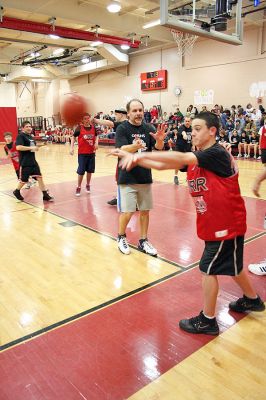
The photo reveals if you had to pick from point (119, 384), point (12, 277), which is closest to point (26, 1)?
point (12, 277)

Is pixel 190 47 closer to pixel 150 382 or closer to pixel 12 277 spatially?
pixel 12 277

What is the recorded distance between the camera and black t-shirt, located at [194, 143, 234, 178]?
2.40m

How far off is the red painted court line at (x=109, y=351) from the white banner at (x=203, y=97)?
1615 centimetres

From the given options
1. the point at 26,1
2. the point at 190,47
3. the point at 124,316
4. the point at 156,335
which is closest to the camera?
the point at 156,335

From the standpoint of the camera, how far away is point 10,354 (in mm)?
2551

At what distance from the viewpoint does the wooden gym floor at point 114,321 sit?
2248 millimetres

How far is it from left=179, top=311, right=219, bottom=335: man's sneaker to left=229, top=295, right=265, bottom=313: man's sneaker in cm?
39

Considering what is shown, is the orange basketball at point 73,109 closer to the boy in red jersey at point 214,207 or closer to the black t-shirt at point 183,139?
the boy in red jersey at point 214,207

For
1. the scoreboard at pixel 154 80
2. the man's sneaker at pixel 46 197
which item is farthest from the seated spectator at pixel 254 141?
the man's sneaker at pixel 46 197

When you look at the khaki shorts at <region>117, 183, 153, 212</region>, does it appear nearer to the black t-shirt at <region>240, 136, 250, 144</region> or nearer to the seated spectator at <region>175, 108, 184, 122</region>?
the black t-shirt at <region>240, 136, 250, 144</region>

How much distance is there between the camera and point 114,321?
117 inches

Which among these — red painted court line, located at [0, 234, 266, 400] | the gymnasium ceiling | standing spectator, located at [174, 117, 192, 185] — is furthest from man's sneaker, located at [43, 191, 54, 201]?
red painted court line, located at [0, 234, 266, 400]

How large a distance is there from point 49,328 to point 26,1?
42.5ft

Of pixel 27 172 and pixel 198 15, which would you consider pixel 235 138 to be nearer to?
pixel 198 15
